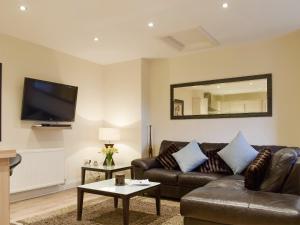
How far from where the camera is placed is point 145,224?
309cm

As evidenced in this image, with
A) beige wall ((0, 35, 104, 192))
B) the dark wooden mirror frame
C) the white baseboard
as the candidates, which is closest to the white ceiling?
beige wall ((0, 35, 104, 192))

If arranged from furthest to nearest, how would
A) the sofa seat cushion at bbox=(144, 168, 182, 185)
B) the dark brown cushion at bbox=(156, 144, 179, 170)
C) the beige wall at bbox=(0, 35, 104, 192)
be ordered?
the dark brown cushion at bbox=(156, 144, 179, 170) < the beige wall at bbox=(0, 35, 104, 192) < the sofa seat cushion at bbox=(144, 168, 182, 185)

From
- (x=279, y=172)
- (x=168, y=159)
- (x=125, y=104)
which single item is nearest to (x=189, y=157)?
(x=168, y=159)

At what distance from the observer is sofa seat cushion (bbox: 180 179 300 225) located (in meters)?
2.19

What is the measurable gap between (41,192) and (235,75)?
12.4ft

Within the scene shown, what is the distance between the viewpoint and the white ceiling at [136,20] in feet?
10.4

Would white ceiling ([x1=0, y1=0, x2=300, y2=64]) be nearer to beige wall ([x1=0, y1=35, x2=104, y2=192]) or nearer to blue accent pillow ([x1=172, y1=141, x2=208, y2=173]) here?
beige wall ([x1=0, y1=35, x2=104, y2=192])

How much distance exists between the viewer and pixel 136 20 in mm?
3617

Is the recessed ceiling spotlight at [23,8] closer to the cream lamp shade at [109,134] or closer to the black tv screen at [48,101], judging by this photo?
the black tv screen at [48,101]

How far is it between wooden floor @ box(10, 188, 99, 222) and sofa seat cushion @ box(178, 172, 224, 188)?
150cm

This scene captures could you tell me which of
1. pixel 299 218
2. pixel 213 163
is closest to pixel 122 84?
pixel 213 163

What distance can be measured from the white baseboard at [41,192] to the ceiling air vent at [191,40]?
306cm

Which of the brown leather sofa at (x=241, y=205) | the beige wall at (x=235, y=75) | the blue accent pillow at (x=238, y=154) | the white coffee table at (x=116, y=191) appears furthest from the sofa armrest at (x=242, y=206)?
the beige wall at (x=235, y=75)

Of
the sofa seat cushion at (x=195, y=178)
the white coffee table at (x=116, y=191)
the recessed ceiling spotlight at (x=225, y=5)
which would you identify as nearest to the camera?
the white coffee table at (x=116, y=191)
